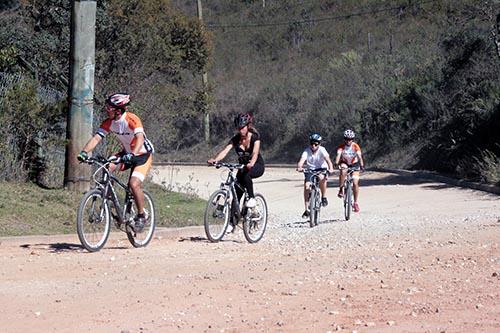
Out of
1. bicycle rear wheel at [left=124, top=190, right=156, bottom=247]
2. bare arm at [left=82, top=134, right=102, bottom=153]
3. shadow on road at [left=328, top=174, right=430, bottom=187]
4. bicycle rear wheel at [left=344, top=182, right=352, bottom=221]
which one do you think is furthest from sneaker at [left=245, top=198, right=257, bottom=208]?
shadow on road at [left=328, top=174, right=430, bottom=187]

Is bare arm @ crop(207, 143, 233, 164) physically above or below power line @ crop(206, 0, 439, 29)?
below

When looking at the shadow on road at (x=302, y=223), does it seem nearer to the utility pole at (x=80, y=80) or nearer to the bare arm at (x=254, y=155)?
the bare arm at (x=254, y=155)

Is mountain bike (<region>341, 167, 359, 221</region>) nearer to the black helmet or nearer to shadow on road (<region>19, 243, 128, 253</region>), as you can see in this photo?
the black helmet

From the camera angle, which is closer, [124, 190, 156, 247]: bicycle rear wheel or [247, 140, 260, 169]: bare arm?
[124, 190, 156, 247]: bicycle rear wheel

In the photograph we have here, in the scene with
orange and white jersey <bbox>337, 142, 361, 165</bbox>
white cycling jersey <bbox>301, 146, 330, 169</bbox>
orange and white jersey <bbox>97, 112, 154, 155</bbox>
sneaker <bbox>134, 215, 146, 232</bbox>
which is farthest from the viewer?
orange and white jersey <bbox>337, 142, 361, 165</bbox>

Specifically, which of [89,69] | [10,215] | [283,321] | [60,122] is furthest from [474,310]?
[60,122]

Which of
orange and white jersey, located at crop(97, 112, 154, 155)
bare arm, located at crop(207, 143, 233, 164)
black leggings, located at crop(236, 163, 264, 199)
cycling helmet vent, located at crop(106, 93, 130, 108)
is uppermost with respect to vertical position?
cycling helmet vent, located at crop(106, 93, 130, 108)

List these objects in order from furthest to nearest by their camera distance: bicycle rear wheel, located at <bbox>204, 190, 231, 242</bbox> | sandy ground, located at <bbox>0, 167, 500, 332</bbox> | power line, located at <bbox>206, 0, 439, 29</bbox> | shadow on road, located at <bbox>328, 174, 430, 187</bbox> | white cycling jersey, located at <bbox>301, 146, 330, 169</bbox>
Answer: power line, located at <bbox>206, 0, 439, 29</bbox>
shadow on road, located at <bbox>328, 174, 430, 187</bbox>
white cycling jersey, located at <bbox>301, 146, 330, 169</bbox>
bicycle rear wheel, located at <bbox>204, 190, 231, 242</bbox>
sandy ground, located at <bbox>0, 167, 500, 332</bbox>

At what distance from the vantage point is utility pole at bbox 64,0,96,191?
17.2 metres

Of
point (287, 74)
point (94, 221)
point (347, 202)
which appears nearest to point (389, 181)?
point (347, 202)

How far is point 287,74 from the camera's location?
68.1 metres

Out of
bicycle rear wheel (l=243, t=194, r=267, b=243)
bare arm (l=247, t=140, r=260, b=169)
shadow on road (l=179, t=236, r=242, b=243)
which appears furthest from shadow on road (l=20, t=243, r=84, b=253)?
bare arm (l=247, t=140, r=260, b=169)

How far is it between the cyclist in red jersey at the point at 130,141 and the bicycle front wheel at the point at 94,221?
465 millimetres

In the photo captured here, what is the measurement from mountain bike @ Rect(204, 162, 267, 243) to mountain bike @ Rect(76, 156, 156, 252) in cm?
136
